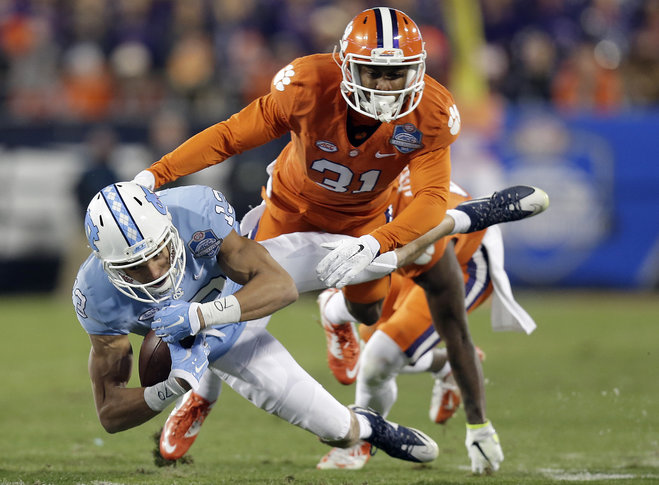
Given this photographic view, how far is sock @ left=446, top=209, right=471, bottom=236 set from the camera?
490 cm

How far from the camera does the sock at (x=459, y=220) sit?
4902 millimetres

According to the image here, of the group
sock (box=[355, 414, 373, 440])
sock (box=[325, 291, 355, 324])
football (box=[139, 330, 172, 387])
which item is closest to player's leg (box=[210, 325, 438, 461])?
sock (box=[355, 414, 373, 440])

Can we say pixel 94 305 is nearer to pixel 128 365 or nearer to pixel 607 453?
pixel 128 365

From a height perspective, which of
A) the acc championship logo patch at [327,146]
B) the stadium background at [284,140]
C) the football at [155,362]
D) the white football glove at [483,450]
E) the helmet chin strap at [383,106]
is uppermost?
the helmet chin strap at [383,106]

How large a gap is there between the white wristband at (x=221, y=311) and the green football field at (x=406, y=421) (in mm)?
813

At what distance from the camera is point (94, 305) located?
4.20 metres

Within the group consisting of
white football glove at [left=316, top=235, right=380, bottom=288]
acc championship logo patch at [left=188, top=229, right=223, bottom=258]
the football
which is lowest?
the football

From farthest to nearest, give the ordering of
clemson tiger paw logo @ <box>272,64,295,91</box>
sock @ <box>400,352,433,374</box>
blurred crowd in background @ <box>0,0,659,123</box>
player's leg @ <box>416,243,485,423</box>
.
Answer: blurred crowd in background @ <box>0,0,659,123</box>, sock @ <box>400,352,433,374</box>, player's leg @ <box>416,243,485,423</box>, clemson tiger paw logo @ <box>272,64,295,91</box>

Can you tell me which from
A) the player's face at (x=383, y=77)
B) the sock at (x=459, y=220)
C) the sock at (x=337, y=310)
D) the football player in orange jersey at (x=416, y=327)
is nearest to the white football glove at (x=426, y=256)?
the football player in orange jersey at (x=416, y=327)

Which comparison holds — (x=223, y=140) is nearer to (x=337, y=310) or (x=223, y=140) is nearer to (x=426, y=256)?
(x=426, y=256)

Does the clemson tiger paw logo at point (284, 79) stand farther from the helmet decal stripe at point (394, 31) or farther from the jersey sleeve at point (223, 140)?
the helmet decal stripe at point (394, 31)

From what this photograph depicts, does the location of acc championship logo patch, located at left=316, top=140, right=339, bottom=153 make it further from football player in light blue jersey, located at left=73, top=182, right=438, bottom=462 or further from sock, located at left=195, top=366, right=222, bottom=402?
sock, located at left=195, top=366, right=222, bottom=402

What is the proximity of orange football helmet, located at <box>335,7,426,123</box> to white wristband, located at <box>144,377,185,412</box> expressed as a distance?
144 centimetres

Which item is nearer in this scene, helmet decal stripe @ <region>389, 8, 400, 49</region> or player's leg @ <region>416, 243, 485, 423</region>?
helmet decal stripe @ <region>389, 8, 400, 49</region>
